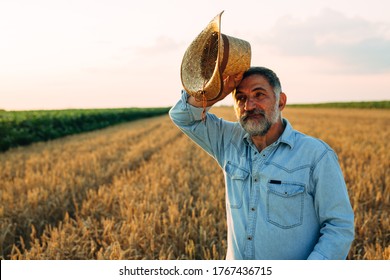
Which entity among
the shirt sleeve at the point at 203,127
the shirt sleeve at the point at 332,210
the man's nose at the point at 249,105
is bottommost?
the shirt sleeve at the point at 332,210

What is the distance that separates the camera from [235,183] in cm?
235

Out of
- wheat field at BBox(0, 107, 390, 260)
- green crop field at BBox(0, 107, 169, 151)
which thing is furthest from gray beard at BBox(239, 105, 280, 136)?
green crop field at BBox(0, 107, 169, 151)

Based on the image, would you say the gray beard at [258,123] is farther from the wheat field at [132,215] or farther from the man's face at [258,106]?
the wheat field at [132,215]

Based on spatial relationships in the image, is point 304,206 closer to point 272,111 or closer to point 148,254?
point 272,111

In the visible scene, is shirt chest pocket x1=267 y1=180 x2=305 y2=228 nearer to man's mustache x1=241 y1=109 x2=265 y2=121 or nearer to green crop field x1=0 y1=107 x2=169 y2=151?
man's mustache x1=241 y1=109 x2=265 y2=121

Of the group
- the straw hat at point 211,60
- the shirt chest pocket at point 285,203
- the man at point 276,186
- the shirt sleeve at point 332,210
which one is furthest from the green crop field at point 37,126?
the shirt sleeve at point 332,210

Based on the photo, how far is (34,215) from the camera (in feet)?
17.0

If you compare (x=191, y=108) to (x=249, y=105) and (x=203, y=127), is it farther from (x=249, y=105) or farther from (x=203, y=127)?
(x=249, y=105)

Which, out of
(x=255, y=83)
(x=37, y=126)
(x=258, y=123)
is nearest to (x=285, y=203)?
(x=258, y=123)

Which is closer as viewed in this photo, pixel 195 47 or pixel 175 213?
pixel 195 47

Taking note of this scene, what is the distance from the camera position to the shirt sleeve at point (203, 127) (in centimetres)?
251
